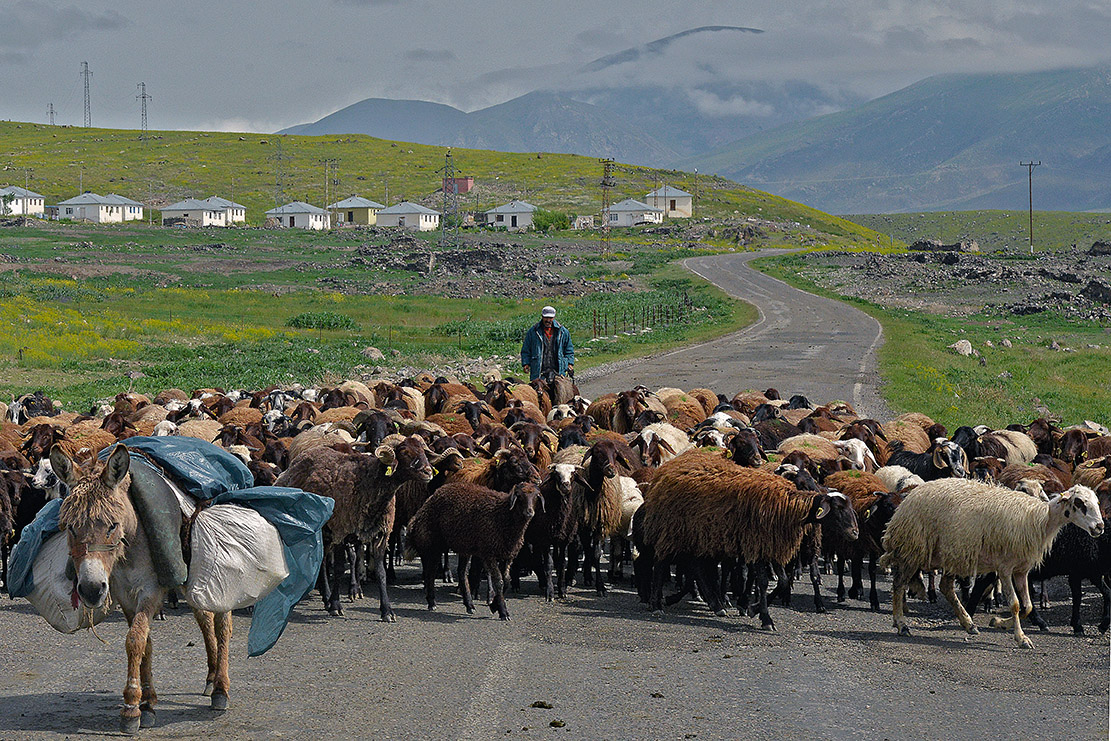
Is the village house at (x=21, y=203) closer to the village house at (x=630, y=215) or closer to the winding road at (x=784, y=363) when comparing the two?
the village house at (x=630, y=215)

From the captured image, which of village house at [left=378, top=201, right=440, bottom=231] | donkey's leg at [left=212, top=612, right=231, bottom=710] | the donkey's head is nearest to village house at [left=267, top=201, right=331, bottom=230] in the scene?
village house at [left=378, top=201, right=440, bottom=231]

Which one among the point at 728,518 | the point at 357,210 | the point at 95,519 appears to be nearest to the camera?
the point at 95,519

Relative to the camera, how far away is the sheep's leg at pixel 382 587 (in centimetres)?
1189

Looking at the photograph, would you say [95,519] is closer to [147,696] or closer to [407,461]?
[147,696]

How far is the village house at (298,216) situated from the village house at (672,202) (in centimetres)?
5192

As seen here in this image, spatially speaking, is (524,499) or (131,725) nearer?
(131,725)

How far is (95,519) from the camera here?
7641mm

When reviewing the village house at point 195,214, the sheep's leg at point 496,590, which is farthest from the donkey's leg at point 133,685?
the village house at point 195,214

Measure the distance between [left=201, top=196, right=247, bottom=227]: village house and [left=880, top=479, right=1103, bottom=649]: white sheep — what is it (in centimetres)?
14541

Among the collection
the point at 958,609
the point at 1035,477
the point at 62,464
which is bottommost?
the point at 958,609

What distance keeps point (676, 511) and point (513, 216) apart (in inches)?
5558

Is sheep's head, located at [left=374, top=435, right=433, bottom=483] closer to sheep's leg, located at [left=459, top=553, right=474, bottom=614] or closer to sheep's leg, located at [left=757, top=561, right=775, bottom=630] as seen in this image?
sheep's leg, located at [left=459, top=553, right=474, bottom=614]

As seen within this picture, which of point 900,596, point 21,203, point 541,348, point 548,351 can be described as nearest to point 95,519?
point 900,596

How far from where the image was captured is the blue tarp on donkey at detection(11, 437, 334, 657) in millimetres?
8234
